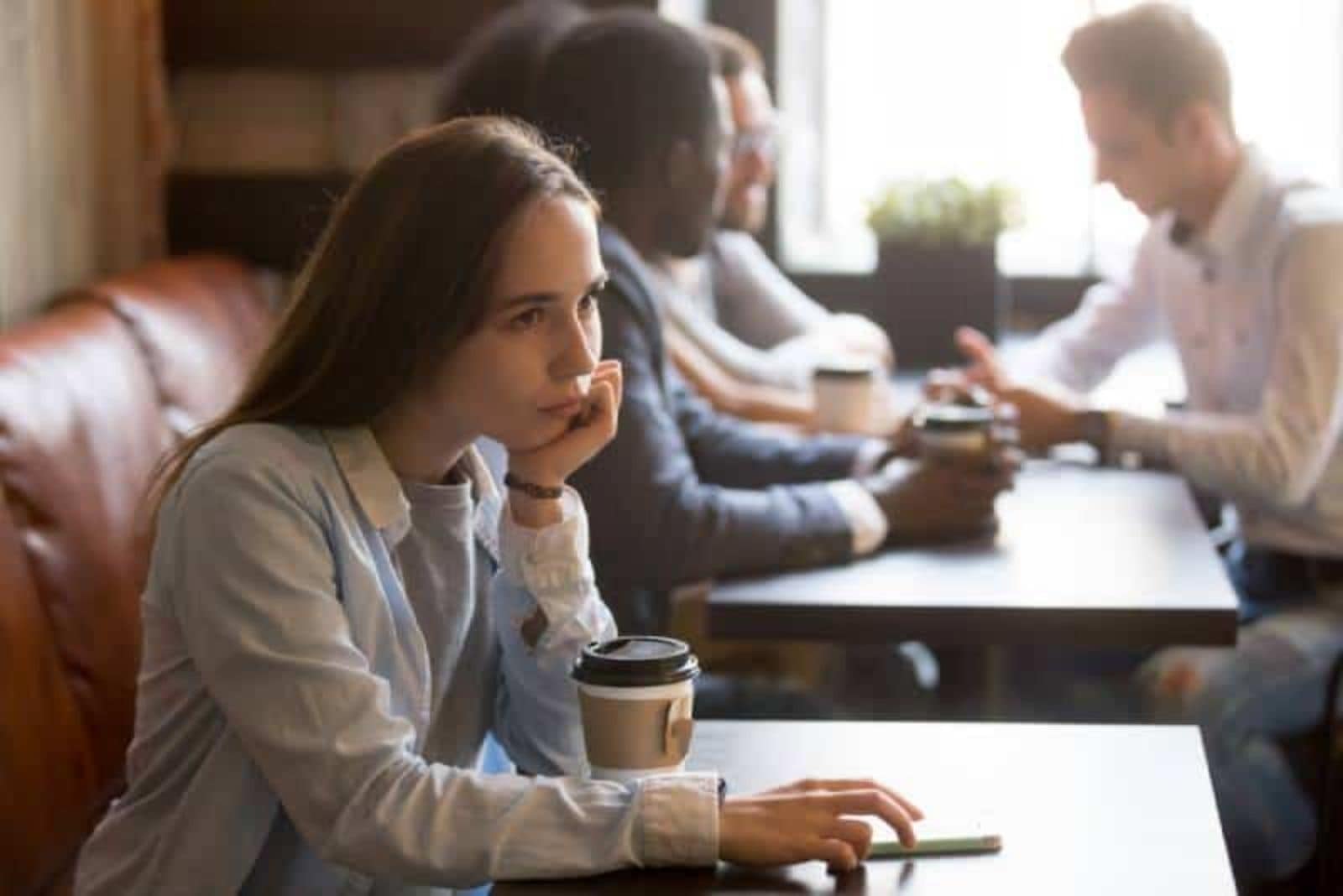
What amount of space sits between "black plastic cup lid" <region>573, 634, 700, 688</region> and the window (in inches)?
95.6

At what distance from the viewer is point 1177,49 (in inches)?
122

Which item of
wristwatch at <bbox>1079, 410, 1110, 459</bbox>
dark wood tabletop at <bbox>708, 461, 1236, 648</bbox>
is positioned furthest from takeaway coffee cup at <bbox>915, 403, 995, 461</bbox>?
wristwatch at <bbox>1079, 410, 1110, 459</bbox>

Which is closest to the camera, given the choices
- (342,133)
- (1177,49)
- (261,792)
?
(261,792)

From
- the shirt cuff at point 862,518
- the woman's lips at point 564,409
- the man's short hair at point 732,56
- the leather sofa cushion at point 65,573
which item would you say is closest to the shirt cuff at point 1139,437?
the shirt cuff at point 862,518

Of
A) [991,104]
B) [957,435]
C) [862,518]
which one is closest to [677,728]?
[862,518]

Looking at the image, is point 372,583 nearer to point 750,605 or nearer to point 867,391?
point 750,605

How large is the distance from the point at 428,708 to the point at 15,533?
0.75 meters

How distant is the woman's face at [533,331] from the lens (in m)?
1.65

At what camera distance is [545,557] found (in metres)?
1.81

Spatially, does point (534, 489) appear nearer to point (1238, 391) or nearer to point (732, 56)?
point (1238, 391)

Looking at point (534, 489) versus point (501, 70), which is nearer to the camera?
point (534, 489)

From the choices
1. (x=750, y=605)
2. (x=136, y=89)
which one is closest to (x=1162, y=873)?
(x=750, y=605)

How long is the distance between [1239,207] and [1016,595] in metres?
1.02

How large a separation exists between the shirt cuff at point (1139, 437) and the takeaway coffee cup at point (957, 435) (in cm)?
38
